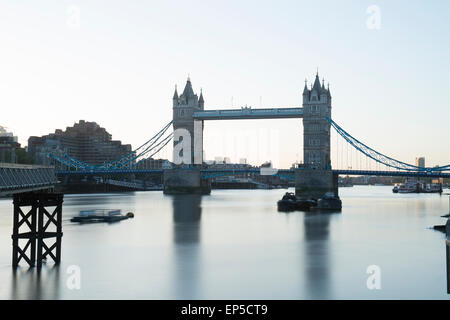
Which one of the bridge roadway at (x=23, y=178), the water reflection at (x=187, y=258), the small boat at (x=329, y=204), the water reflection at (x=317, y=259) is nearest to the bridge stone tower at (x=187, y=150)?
the small boat at (x=329, y=204)

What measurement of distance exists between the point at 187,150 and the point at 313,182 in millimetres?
28960

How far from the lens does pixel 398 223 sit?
133 ft

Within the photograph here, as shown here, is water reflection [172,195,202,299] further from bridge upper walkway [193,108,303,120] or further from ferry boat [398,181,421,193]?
ferry boat [398,181,421,193]

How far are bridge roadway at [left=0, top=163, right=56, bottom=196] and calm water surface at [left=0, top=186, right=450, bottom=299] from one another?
9.68ft

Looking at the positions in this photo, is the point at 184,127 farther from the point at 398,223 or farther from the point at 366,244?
the point at 366,244

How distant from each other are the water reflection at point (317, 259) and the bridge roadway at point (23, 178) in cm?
1045

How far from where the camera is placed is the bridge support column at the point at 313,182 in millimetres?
75688

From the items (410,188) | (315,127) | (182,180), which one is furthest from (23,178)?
(410,188)

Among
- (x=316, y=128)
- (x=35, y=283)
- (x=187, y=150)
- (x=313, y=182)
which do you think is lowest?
(x=35, y=283)

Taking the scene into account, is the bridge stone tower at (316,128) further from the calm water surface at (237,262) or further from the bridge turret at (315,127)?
the calm water surface at (237,262)

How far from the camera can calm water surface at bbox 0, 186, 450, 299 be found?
669 inches

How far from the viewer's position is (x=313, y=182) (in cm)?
7675

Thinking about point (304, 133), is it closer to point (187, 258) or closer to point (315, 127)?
point (315, 127)
